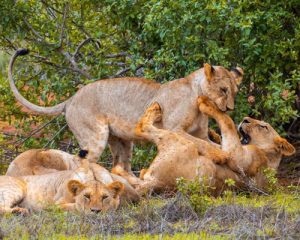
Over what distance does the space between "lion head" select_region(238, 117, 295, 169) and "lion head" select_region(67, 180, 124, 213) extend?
2364 millimetres

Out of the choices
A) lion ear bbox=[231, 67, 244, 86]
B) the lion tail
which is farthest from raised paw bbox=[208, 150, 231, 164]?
the lion tail

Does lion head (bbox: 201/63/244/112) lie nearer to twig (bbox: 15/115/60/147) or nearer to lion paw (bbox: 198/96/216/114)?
lion paw (bbox: 198/96/216/114)

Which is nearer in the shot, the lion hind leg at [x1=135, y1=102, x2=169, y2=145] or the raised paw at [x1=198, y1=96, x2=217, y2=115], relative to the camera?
the lion hind leg at [x1=135, y1=102, x2=169, y2=145]

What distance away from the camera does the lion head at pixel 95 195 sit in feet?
Answer: 26.7

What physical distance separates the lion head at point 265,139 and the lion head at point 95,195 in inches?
93.1

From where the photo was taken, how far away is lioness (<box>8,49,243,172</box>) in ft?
33.6

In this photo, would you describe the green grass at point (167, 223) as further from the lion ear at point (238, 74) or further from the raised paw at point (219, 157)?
the lion ear at point (238, 74)

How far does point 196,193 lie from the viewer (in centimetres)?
834

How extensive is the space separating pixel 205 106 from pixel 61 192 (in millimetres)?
2139

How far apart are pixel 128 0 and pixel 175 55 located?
0.94m

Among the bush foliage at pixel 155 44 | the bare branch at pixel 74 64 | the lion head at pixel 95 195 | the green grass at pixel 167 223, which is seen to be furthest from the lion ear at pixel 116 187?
the bare branch at pixel 74 64

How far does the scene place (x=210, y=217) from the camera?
7.56 m

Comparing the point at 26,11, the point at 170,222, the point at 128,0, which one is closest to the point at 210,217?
the point at 170,222

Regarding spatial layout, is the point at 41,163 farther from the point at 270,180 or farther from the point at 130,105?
the point at 270,180
